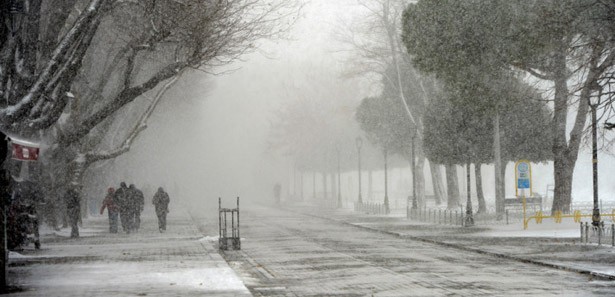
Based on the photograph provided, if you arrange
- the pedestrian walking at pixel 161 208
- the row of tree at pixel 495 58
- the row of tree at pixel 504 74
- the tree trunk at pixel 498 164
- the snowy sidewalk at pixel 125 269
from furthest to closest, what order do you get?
the tree trunk at pixel 498 164, the pedestrian walking at pixel 161 208, the row of tree at pixel 495 58, the row of tree at pixel 504 74, the snowy sidewalk at pixel 125 269

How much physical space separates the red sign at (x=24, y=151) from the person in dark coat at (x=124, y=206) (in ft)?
56.2

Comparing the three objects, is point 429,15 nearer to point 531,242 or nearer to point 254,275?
point 531,242

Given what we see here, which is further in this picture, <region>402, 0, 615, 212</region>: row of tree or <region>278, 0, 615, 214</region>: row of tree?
<region>402, 0, 615, 212</region>: row of tree

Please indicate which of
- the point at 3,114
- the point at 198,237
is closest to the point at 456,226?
the point at 198,237

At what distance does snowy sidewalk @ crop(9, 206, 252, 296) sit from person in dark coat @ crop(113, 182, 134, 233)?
3520 mm

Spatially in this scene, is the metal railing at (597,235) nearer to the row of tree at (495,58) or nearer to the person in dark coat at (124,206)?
the row of tree at (495,58)

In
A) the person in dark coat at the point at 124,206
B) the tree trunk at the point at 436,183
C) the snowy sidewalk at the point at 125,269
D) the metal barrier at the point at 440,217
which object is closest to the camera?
the snowy sidewalk at the point at 125,269

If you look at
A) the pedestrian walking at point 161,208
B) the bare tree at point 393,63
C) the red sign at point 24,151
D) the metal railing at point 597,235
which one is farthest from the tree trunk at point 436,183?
the red sign at point 24,151

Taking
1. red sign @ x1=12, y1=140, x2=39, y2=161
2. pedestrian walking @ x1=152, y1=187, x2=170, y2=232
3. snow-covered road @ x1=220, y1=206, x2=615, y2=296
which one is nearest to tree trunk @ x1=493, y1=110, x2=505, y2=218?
snow-covered road @ x1=220, y1=206, x2=615, y2=296

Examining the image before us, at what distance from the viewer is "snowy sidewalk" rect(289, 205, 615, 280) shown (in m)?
19.9

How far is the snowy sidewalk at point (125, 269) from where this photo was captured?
1535 cm

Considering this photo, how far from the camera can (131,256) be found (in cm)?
2284

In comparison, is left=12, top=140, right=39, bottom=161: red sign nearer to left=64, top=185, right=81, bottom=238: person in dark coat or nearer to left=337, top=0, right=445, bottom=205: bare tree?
left=64, top=185, right=81, bottom=238: person in dark coat

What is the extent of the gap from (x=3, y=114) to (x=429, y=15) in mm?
20879
